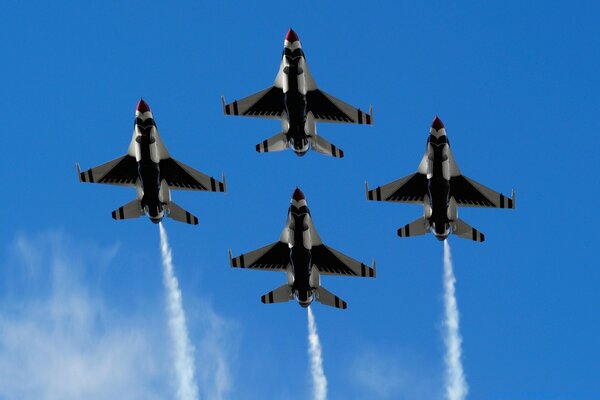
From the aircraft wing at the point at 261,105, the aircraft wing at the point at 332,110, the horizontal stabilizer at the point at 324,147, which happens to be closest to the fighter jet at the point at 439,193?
the horizontal stabilizer at the point at 324,147

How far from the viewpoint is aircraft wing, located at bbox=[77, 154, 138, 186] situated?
327 ft

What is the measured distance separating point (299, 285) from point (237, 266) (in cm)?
610

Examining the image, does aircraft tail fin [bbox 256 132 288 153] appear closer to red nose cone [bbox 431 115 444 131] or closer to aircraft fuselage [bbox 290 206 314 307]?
aircraft fuselage [bbox 290 206 314 307]

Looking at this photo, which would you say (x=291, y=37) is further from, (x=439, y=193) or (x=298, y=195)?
(x=439, y=193)

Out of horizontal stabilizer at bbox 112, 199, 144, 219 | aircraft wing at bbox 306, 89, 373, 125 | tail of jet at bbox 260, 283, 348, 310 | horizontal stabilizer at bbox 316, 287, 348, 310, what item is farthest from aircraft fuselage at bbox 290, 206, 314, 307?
horizontal stabilizer at bbox 112, 199, 144, 219

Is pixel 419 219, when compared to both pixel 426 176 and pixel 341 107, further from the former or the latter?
pixel 341 107

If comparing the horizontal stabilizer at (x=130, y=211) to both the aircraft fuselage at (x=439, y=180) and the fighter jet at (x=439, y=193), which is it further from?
the aircraft fuselage at (x=439, y=180)

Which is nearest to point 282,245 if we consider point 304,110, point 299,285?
point 299,285

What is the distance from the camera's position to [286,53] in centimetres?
9831

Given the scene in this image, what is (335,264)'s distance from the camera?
102 m

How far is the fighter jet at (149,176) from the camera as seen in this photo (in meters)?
95.7

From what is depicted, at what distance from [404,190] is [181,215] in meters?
16.1

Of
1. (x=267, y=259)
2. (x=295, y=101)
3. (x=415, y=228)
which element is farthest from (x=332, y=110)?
(x=267, y=259)

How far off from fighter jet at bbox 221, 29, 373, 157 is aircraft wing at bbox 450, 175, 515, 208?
8899 millimetres
